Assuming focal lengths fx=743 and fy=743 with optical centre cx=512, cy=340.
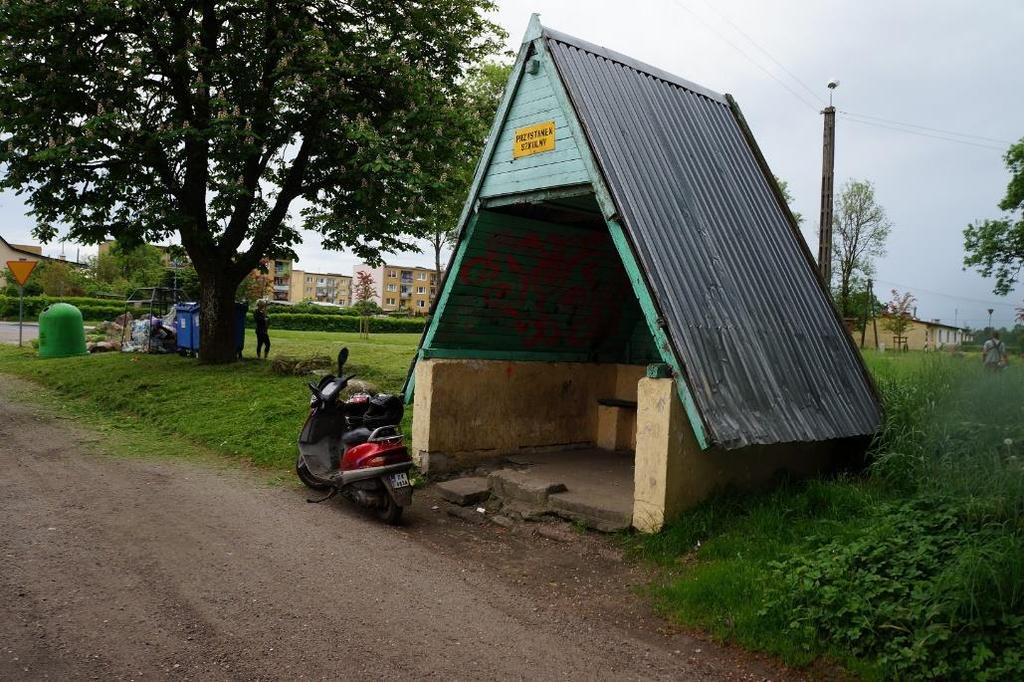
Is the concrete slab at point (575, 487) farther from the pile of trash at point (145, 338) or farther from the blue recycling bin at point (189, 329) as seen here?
the pile of trash at point (145, 338)

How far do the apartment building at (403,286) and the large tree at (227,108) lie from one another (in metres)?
116

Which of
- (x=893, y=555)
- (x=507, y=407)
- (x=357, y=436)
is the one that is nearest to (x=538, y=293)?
(x=507, y=407)

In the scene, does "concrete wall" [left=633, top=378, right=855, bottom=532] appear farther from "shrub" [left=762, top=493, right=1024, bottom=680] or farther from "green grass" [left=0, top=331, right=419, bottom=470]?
"green grass" [left=0, top=331, right=419, bottom=470]

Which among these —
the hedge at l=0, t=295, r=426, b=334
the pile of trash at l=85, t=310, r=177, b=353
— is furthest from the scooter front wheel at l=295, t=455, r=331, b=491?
the hedge at l=0, t=295, r=426, b=334

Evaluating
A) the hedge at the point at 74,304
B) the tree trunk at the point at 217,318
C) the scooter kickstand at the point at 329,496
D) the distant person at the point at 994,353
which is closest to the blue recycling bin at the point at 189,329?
the tree trunk at the point at 217,318

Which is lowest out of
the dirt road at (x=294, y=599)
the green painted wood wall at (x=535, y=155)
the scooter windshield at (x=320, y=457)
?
the dirt road at (x=294, y=599)

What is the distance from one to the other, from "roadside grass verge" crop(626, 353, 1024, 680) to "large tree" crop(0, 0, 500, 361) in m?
9.16

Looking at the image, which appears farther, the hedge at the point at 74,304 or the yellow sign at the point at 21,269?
the hedge at the point at 74,304

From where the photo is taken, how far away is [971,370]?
21.1 feet

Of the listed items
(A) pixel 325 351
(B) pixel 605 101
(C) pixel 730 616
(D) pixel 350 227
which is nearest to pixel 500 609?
(C) pixel 730 616

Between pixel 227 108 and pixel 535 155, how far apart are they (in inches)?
338

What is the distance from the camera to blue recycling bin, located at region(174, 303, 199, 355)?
1914 cm

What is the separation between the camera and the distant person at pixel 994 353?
5360 millimetres

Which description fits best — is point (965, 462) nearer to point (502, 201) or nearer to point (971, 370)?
point (971, 370)
